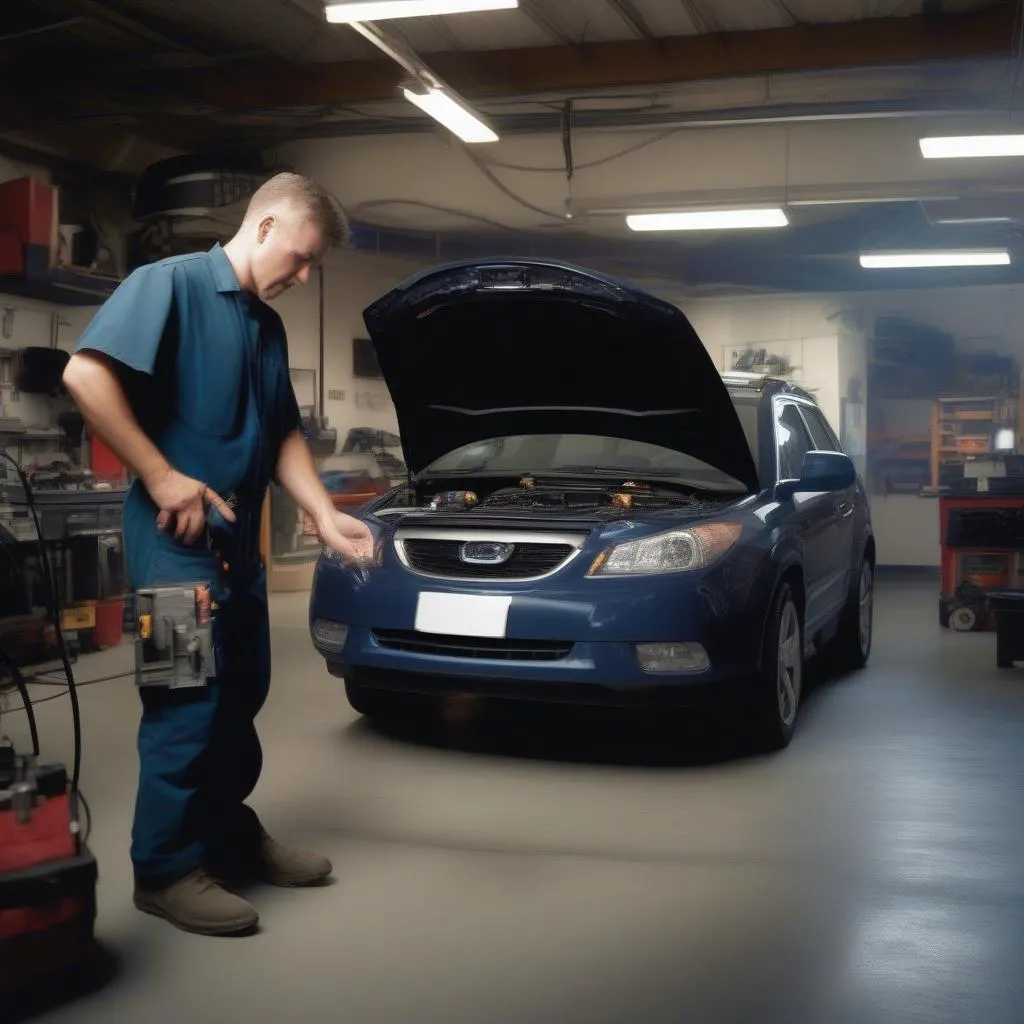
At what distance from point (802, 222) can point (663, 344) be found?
7319 millimetres

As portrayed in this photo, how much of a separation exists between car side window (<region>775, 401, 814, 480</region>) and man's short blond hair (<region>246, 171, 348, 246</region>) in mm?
2380

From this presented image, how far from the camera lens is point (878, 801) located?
3600mm

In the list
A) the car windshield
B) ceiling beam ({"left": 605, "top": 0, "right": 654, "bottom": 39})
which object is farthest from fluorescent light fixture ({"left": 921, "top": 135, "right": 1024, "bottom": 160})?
the car windshield

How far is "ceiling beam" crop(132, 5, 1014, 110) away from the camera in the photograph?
22.1 ft

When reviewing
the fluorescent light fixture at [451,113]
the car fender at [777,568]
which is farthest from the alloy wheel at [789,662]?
the fluorescent light fixture at [451,113]

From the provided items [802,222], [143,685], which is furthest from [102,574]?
[802,222]

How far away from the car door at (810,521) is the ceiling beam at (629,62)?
282 cm

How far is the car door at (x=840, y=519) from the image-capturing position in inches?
205

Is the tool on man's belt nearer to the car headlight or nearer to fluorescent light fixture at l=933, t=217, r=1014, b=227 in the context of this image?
the car headlight

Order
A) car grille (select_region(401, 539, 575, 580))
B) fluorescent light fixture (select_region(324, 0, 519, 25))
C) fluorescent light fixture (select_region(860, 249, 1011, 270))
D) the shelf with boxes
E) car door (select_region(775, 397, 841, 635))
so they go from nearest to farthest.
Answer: car grille (select_region(401, 539, 575, 580)), car door (select_region(775, 397, 841, 635)), fluorescent light fixture (select_region(324, 0, 519, 25)), the shelf with boxes, fluorescent light fixture (select_region(860, 249, 1011, 270))

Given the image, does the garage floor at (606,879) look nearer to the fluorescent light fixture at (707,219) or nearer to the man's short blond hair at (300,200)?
the man's short blond hair at (300,200)

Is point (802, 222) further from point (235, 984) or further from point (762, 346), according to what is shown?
point (235, 984)

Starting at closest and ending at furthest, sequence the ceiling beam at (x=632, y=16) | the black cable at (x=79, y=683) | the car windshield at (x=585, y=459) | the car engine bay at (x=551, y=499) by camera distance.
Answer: the car engine bay at (x=551, y=499)
the car windshield at (x=585, y=459)
the black cable at (x=79, y=683)
the ceiling beam at (x=632, y=16)

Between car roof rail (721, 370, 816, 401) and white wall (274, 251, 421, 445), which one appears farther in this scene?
white wall (274, 251, 421, 445)
